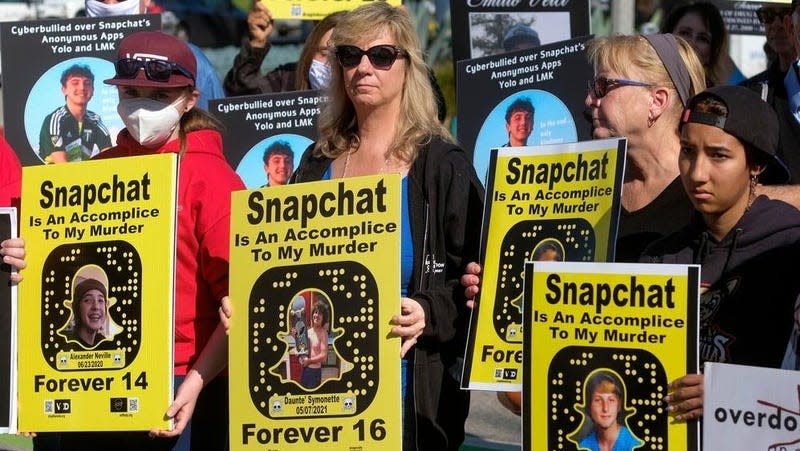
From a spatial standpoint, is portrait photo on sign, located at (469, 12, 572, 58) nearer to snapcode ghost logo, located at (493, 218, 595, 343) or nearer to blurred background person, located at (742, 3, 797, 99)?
blurred background person, located at (742, 3, 797, 99)

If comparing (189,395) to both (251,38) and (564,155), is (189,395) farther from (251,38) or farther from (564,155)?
(251,38)

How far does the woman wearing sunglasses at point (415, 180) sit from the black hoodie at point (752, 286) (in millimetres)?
789

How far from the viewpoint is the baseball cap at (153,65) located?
14.4 feet

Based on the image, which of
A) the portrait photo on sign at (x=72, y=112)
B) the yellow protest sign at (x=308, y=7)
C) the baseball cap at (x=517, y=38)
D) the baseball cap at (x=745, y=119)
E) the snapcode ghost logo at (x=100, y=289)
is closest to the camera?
the baseball cap at (x=745, y=119)

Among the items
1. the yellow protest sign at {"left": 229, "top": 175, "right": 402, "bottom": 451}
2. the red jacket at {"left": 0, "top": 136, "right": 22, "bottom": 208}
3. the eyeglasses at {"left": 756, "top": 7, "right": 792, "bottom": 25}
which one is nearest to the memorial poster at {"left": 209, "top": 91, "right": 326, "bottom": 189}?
the red jacket at {"left": 0, "top": 136, "right": 22, "bottom": 208}

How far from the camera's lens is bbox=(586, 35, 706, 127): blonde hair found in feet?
14.7

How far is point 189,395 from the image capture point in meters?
4.17

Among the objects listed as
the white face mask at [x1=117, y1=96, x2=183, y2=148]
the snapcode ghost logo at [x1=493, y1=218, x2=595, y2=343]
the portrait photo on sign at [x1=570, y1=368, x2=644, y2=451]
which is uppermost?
the white face mask at [x1=117, y1=96, x2=183, y2=148]

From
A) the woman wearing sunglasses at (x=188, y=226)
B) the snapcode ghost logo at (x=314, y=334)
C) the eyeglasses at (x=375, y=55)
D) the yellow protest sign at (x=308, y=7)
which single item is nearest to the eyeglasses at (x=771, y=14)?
the yellow protest sign at (x=308, y=7)

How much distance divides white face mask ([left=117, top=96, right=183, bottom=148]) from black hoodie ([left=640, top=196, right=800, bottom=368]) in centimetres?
170

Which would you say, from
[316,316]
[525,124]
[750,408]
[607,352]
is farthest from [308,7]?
[750,408]

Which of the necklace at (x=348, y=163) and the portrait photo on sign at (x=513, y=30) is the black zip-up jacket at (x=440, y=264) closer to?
the necklace at (x=348, y=163)

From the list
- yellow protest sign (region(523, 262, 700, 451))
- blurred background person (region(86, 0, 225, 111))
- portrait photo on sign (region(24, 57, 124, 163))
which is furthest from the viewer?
blurred background person (region(86, 0, 225, 111))

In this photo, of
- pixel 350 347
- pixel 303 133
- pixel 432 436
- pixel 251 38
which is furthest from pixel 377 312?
pixel 251 38
